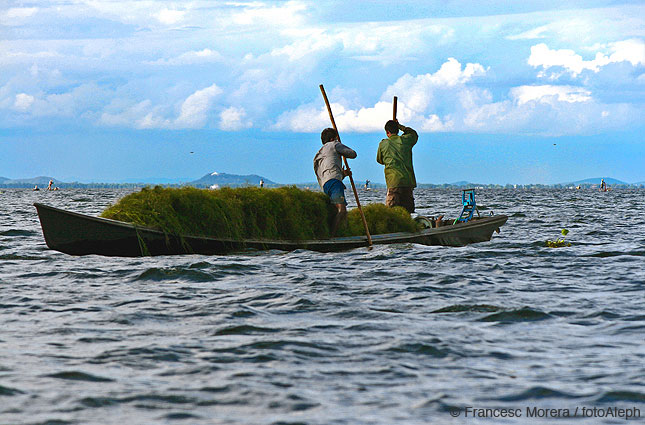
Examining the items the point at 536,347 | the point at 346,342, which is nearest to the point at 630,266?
the point at 536,347

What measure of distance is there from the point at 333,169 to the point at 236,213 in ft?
6.91

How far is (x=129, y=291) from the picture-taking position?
966cm

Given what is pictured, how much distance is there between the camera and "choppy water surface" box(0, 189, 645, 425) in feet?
16.5

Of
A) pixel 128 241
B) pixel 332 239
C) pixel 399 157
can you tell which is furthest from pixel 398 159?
pixel 128 241

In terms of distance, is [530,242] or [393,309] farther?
[530,242]

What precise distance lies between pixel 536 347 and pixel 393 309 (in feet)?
7.10

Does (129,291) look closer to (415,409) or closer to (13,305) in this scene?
(13,305)

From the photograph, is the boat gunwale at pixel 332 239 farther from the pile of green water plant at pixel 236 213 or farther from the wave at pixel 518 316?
the wave at pixel 518 316

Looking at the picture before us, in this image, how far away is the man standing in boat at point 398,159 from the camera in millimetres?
15852

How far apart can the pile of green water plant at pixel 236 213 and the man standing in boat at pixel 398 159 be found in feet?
3.11

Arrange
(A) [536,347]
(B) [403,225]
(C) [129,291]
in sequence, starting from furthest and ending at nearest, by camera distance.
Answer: (B) [403,225], (C) [129,291], (A) [536,347]

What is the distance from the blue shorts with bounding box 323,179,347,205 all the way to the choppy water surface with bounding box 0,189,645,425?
93.4 inches

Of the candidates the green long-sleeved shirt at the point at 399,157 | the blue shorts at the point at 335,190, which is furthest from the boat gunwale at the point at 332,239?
the green long-sleeved shirt at the point at 399,157

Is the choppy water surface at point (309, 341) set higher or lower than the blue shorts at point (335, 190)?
lower
